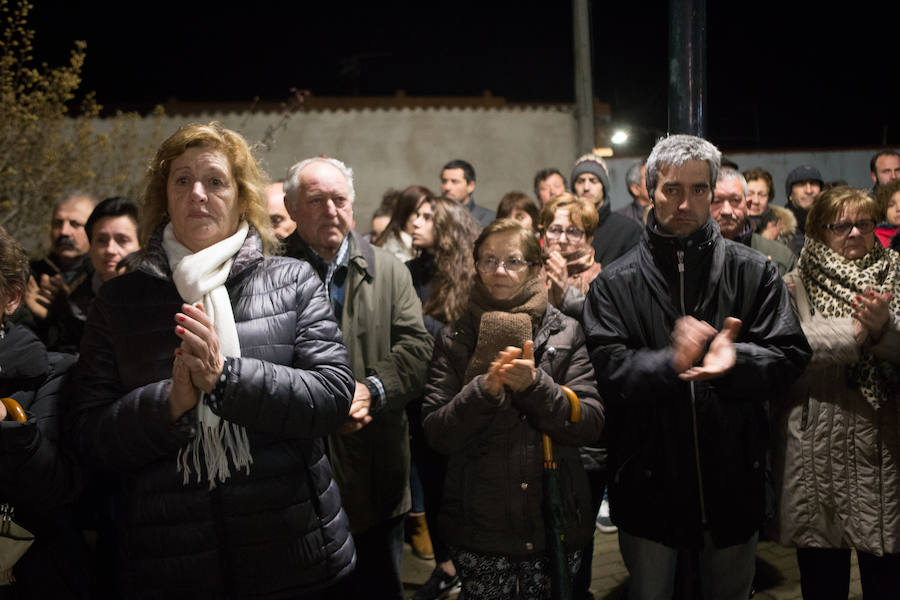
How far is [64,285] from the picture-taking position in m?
3.95

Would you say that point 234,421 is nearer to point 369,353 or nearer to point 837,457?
point 369,353

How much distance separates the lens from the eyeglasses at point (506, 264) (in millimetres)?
2867

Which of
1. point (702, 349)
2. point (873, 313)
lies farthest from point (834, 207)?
point (702, 349)

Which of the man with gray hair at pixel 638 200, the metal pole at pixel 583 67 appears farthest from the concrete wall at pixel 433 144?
the man with gray hair at pixel 638 200

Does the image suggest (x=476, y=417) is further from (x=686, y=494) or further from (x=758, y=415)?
(x=758, y=415)

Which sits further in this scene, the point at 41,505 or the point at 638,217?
the point at 638,217

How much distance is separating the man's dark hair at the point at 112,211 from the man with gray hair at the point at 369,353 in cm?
88

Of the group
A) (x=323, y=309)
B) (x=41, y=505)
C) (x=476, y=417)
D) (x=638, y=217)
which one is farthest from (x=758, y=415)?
(x=638, y=217)

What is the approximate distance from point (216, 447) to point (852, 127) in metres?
35.8

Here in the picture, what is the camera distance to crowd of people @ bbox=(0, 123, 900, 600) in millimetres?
1988

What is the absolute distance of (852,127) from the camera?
102 feet

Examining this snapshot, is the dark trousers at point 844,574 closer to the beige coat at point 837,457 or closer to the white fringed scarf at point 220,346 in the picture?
the beige coat at point 837,457

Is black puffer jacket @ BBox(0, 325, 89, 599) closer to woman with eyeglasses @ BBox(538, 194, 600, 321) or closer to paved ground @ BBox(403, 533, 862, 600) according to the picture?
paved ground @ BBox(403, 533, 862, 600)

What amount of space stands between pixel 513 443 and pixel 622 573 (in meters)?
1.82
